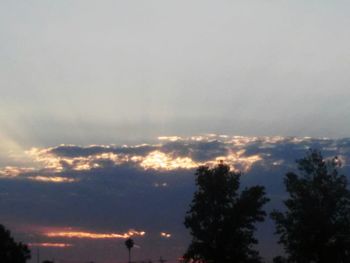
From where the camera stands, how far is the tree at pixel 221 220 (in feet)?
202

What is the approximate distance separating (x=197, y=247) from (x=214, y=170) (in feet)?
24.7

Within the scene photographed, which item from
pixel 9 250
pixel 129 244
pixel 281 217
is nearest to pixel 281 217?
pixel 281 217

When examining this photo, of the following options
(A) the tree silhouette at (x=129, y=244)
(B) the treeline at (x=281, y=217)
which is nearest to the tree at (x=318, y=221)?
(B) the treeline at (x=281, y=217)

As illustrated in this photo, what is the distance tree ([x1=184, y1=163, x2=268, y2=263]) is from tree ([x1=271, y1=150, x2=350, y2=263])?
711 centimetres

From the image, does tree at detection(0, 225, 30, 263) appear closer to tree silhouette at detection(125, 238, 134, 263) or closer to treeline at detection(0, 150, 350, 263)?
tree silhouette at detection(125, 238, 134, 263)

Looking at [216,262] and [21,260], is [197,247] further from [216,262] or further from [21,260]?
[21,260]

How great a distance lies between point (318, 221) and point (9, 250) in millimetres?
58559

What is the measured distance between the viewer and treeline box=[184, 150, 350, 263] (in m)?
53.4

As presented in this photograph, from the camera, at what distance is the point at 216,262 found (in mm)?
61781

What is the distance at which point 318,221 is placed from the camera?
5334cm

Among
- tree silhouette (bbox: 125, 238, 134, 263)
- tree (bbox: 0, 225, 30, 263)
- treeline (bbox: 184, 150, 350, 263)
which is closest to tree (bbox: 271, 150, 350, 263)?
treeline (bbox: 184, 150, 350, 263)

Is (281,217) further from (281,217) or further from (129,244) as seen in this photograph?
(129,244)

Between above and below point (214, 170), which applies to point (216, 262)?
below

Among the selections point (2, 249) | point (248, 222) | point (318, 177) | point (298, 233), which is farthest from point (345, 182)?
point (2, 249)
